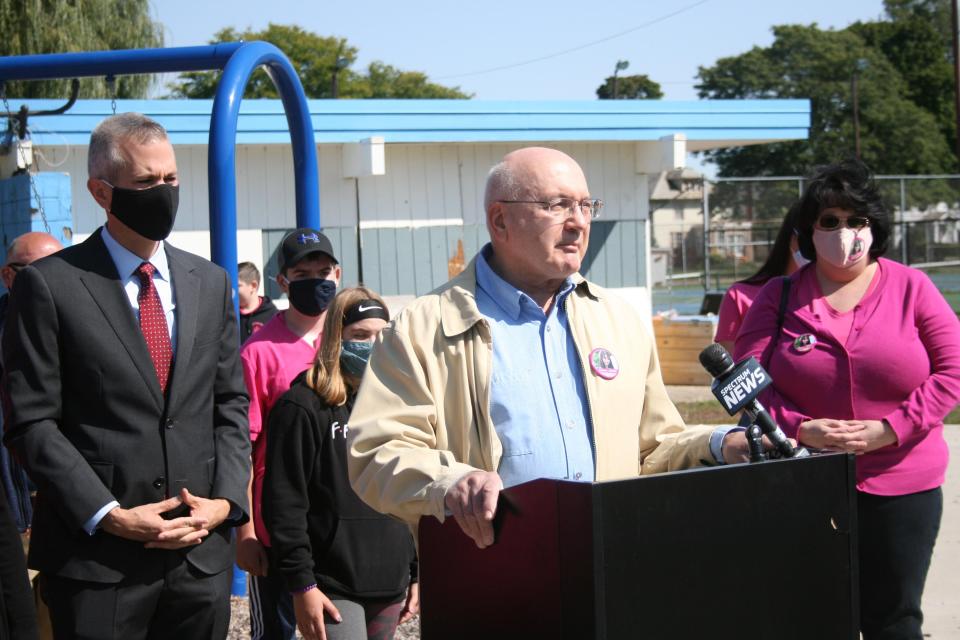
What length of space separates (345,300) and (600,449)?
166cm

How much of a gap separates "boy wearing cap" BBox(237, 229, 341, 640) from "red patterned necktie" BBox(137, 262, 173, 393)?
0.83 meters

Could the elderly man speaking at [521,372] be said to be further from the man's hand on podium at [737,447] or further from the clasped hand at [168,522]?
the clasped hand at [168,522]

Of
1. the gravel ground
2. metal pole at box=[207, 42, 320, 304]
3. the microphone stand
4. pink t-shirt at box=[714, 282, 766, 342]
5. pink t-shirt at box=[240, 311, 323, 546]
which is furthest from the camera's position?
metal pole at box=[207, 42, 320, 304]

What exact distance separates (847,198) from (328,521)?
2.27m

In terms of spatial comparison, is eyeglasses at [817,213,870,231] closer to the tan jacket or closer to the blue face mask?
the tan jacket

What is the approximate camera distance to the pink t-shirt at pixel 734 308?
5.66m

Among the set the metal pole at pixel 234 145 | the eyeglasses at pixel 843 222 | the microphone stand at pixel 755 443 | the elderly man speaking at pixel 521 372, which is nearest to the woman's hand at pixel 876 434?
the eyeglasses at pixel 843 222

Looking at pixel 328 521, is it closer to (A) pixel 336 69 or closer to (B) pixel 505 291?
(B) pixel 505 291

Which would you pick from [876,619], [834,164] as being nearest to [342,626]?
[876,619]

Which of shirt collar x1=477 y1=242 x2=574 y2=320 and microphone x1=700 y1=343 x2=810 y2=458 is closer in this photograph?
microphone x1=700 y1=343 x2=810 y2=458

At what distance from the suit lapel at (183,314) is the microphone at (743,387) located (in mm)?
1622

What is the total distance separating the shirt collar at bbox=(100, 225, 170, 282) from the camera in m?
3.47

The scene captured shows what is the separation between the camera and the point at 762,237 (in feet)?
96.2

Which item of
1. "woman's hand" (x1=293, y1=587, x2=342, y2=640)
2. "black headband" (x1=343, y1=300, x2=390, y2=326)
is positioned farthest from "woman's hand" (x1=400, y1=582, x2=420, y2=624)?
"black headband" (x1=343, y1=300, x2=390, y2=326)
